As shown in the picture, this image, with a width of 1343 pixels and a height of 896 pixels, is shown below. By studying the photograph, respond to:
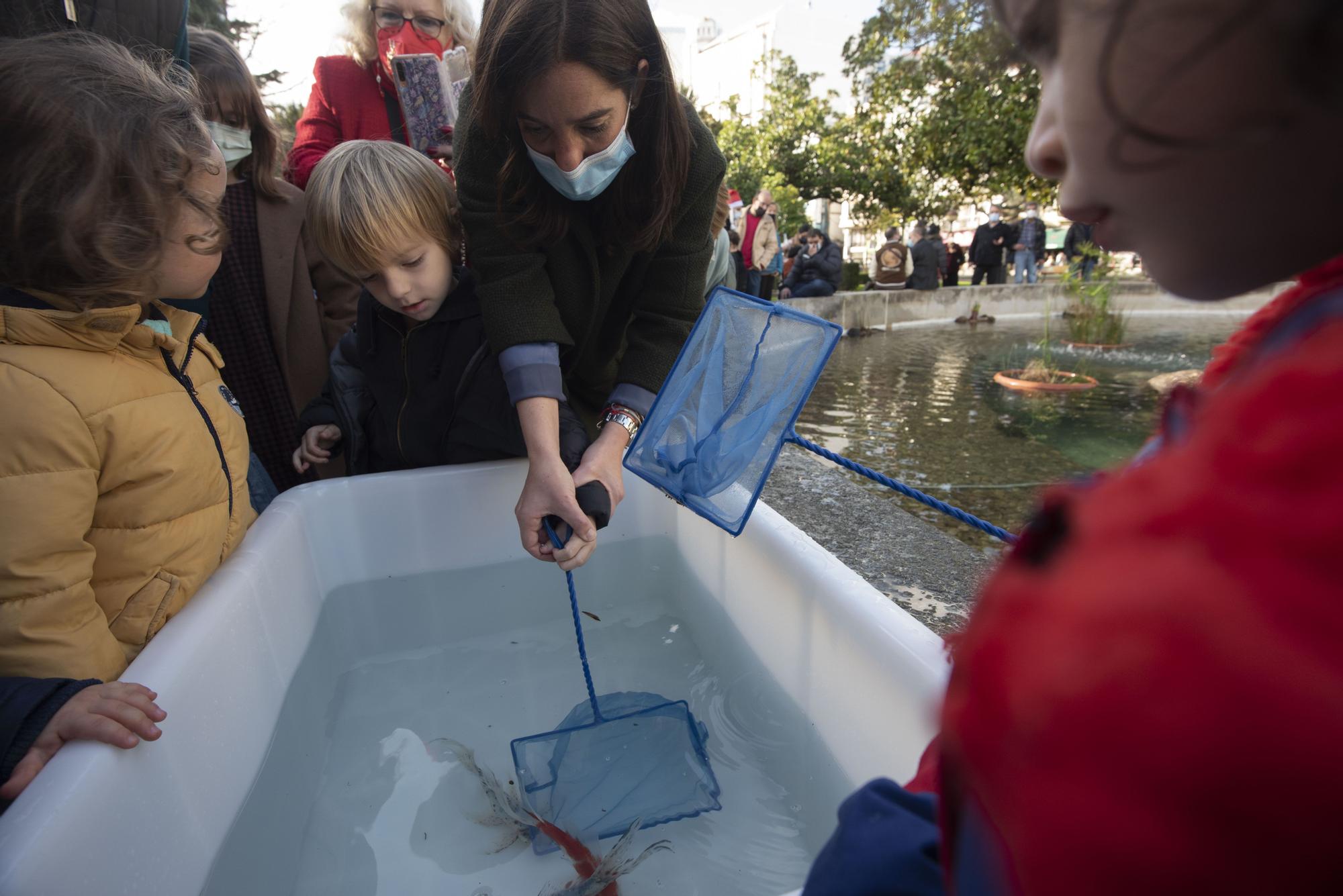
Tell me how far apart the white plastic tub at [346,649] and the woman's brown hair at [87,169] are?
1.69 feet

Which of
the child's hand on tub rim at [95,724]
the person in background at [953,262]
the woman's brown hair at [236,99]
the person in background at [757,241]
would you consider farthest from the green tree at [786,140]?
the child's hand on tub rim at [95,724]

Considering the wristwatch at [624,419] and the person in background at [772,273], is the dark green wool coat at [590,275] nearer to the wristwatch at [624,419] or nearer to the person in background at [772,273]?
the wristwatch at [624,419]

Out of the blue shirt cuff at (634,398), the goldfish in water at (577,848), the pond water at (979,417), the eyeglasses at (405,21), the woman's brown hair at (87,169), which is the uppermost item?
the eyeglasses at (405,21)

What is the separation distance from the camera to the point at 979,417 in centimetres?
387

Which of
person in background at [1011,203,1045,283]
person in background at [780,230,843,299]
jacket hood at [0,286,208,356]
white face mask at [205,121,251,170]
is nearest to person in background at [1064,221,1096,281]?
person in background at [1011,203,1045,283]

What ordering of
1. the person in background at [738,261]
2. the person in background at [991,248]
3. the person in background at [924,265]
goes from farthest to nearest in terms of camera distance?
the person in background at [991,248] < the person in background at [924,265] < the person in background at [738,261]

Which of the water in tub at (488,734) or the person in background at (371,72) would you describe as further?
the person in background at (371,72)

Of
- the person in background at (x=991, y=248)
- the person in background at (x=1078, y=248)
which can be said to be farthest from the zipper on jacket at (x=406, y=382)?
the person in background at (x=991, y=248)

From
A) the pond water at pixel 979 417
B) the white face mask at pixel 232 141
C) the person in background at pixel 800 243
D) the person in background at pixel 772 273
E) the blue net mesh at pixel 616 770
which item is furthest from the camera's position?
the person in background at pixel 800 243

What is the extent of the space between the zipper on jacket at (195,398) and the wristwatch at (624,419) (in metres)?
0.70

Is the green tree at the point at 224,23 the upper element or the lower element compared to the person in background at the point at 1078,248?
upper

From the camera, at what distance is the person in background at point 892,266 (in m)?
9.09

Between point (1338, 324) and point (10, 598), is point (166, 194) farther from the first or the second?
point (1338, 324)

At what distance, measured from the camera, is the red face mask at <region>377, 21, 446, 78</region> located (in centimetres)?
177
